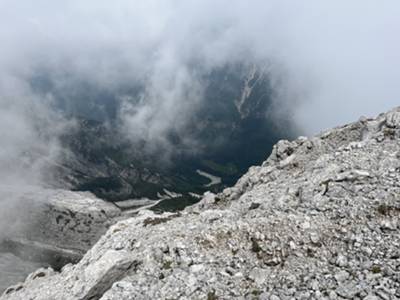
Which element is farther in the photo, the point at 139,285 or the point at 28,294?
the point at 28,294

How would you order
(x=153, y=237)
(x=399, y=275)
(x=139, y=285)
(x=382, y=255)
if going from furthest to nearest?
(x=153, y=237), (x=139, y=285), (x=382, y=255), (x=399, y=275)

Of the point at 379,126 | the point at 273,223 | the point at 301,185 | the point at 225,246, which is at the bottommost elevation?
the point at 225,246

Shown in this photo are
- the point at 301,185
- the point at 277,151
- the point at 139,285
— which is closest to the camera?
the point at 139,285

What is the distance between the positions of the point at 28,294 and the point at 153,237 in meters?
20.6

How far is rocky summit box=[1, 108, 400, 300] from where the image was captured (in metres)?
26.9

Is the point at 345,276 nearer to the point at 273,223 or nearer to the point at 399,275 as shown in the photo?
the point at 399,275

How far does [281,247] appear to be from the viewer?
30281mm

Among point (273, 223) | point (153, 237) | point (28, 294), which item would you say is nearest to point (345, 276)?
point (273, 223)

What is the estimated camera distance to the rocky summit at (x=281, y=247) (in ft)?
88.2

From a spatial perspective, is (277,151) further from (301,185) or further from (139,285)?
(139,285)

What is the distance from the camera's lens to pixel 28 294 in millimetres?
47625

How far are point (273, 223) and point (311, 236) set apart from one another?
292 cm

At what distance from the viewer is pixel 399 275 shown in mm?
24797

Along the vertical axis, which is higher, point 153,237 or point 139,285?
point 153,237
